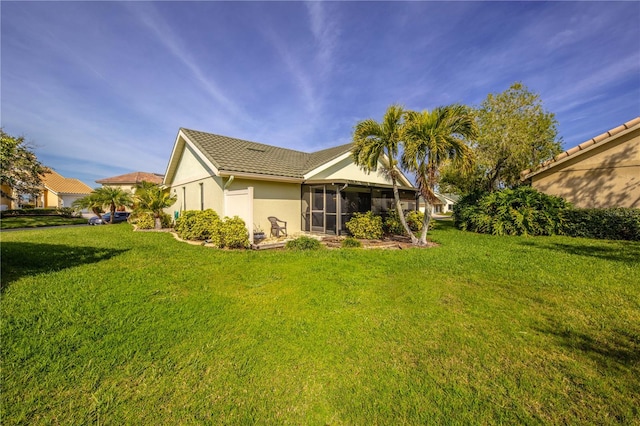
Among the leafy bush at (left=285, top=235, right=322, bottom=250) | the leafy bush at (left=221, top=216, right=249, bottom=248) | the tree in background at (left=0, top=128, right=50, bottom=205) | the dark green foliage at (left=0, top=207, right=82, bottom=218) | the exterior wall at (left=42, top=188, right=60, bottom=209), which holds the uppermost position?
the tree in background at (left=0, top=128, right=50, bottom=205)

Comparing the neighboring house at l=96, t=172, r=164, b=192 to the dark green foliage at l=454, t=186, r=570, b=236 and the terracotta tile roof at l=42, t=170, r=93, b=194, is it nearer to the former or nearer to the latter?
the terracotta tile roof at l=42, t=170, r=93, b=194

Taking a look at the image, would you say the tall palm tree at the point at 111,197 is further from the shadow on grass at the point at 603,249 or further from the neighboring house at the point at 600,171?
the neighboring house at the point at 600,171

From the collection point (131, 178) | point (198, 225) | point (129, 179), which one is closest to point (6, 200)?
point (129, 179)

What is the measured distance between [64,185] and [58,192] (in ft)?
9.46

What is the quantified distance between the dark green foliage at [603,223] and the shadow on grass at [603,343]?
1122 cm

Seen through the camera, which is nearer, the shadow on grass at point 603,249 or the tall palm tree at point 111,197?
the shadow on grass at point 603,249

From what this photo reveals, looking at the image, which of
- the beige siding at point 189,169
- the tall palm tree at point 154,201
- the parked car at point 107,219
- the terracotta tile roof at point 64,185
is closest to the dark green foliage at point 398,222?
the beige siding at point 189,169

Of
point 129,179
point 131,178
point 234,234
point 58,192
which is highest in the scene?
point 131,178

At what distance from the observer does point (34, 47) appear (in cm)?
862

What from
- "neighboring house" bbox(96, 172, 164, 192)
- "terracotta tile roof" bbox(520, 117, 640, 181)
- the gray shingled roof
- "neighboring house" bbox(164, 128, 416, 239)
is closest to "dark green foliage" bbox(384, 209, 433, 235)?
"neighboring house" bbox(164, 128, 416, 239)

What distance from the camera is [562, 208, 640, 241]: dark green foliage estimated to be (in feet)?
33.7

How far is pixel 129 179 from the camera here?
36.1 metres

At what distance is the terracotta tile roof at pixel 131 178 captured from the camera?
34.9m

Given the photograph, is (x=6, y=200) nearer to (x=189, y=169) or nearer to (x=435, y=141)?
(x=189, y=169)
